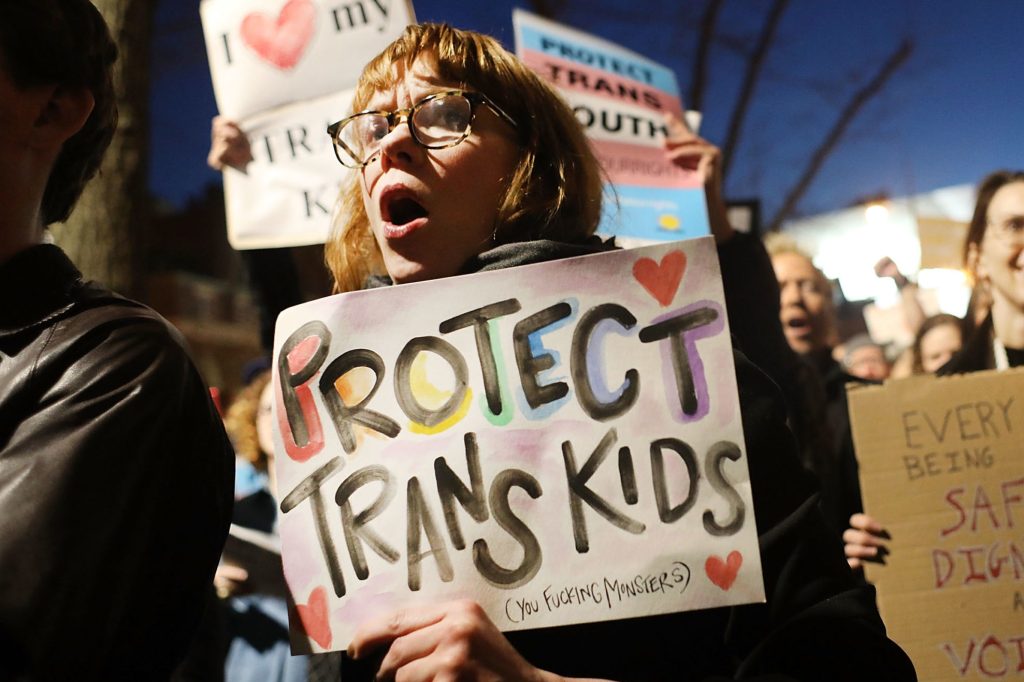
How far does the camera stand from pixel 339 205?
5.57ft

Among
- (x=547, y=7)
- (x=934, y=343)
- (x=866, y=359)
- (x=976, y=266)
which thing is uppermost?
(x=547, y=7)

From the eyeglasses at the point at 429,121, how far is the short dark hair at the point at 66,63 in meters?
0.32

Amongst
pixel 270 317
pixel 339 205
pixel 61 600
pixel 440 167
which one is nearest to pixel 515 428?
pixel 440 167

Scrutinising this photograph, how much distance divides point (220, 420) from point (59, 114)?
41 cm

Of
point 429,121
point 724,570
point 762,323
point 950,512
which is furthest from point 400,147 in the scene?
point 950,512

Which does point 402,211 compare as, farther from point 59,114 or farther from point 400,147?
point 59,114

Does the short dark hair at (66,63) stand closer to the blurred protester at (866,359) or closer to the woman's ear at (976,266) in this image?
the woman's ear at (976,266)

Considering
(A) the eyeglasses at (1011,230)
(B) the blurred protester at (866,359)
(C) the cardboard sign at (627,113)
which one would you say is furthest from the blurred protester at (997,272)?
(B) the blurred protester at (866,359)

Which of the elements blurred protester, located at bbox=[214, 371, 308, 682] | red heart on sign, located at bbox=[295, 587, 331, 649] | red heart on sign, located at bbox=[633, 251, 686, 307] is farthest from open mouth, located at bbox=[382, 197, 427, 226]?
blurred protester, located at bbox=[214, 371, 308, 682]

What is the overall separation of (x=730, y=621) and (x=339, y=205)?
94cm

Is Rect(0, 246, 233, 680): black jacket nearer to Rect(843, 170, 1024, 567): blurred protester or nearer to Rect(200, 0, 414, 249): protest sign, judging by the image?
Rect(200, 0, 414, 249): protest sign

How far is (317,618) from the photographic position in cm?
113

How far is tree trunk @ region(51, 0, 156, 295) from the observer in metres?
2.21

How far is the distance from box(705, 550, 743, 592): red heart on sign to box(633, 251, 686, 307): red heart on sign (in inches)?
11.7
